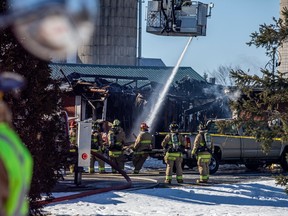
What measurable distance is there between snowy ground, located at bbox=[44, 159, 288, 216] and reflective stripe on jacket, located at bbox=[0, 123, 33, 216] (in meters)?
10.9

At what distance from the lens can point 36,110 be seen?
9.27 meters

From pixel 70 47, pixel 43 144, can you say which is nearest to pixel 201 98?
pixel 43 144

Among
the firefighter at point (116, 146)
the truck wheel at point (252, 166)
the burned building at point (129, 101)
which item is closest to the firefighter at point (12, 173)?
the firefighter at point (116, 146)

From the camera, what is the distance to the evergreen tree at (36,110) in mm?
8969

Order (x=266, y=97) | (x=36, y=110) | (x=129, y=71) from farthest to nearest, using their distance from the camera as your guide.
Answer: (x=129, y=71) → (x=266, y=97) → (x=36, y=110)

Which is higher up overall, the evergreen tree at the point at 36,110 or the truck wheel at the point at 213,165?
the evergreen tree at the point at 36,110

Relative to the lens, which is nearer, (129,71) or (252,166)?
(252,166)

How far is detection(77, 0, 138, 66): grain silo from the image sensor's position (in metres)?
50.7

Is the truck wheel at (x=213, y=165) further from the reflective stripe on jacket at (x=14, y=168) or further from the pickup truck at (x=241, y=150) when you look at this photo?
the reflective stripe on jacket at (x=14, y=168)

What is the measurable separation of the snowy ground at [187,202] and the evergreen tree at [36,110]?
11.2 feet

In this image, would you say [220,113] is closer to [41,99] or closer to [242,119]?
[242,119]

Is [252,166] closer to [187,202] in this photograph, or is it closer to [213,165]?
[213,165]

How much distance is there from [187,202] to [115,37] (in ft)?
A: 122

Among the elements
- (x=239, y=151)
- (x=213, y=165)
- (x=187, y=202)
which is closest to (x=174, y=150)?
(x=213, y=165)
